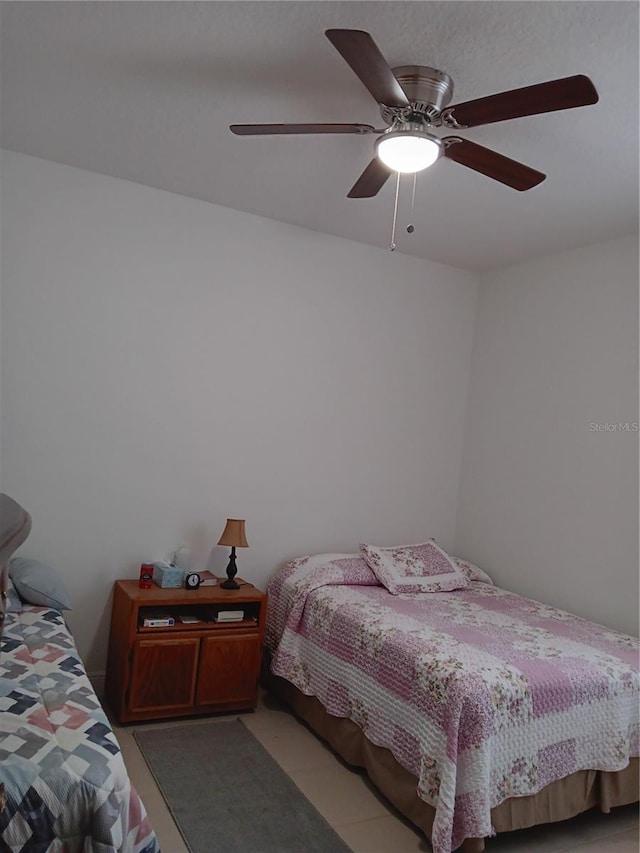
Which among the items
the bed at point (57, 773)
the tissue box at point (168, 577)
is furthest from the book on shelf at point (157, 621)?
the bed at point (57, 773)

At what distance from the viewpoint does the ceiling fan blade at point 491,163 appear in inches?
86.5

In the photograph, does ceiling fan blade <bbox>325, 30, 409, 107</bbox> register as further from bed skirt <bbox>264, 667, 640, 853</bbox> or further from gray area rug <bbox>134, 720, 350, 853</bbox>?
gray area rug <bbox>134, 720, 350, 853</bbox>

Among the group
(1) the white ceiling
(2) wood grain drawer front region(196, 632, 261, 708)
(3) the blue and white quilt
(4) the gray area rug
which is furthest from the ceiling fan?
(4) the gray area rug

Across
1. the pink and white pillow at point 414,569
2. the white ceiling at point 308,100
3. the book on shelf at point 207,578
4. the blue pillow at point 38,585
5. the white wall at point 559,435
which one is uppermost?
the white ceiling at point 308,100

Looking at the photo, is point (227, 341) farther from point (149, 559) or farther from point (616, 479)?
point (616, 479)

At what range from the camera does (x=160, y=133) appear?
2.82 meters

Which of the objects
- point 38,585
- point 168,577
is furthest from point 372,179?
point 38,585

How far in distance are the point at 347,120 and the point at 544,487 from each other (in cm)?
233

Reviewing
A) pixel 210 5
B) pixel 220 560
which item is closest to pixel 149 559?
pixel 220 560

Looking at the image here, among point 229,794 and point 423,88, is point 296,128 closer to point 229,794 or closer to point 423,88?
point 423,88

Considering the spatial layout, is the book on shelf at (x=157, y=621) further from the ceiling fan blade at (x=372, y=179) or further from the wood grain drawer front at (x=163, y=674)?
the ceiling fan blade at (x=372, y=179)

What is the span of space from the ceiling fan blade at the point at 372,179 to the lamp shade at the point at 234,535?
174cm

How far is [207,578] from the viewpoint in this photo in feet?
11.8

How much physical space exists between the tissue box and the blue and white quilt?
1.12 metres
